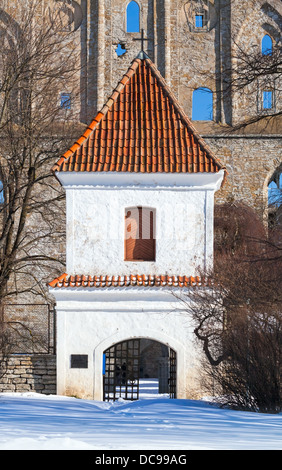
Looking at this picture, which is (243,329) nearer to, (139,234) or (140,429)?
(140,429)

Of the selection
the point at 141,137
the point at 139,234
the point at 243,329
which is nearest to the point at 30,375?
the point at 139,234

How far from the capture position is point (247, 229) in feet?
93.5

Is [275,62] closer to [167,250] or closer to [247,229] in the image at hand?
[167,250]

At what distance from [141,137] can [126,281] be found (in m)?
3.09

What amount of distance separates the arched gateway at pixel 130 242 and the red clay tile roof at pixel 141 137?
21 millimetres

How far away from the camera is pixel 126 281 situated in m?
14.7

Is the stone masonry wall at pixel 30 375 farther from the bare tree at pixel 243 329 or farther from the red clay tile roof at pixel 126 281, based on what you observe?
the bare tree at pixel 243 329

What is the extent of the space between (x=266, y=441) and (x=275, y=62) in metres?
5.99

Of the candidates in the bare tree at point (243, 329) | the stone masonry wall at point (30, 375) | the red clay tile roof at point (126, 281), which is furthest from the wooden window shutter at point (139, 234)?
the stone masonry wall at point (30, 375)

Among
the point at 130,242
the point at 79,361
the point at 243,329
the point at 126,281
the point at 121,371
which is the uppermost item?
the point at 130,242

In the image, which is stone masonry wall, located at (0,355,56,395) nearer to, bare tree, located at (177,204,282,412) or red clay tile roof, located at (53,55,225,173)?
bare tree, located at (177,204,282,412)
